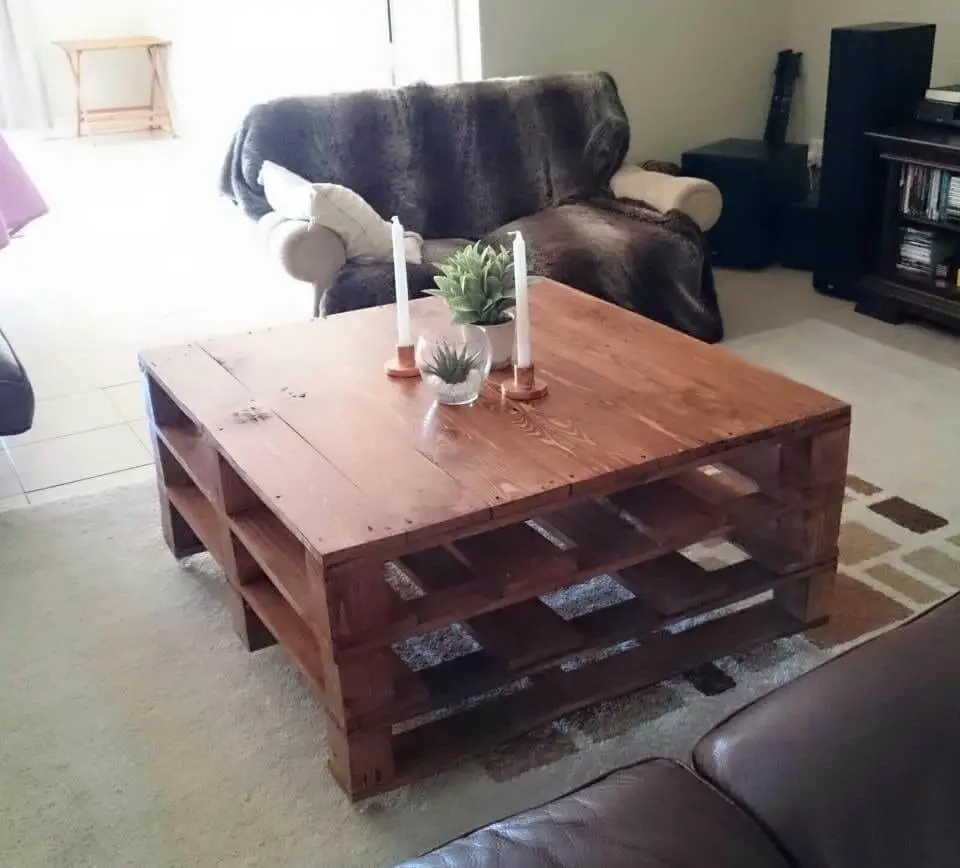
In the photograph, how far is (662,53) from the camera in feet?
14.7

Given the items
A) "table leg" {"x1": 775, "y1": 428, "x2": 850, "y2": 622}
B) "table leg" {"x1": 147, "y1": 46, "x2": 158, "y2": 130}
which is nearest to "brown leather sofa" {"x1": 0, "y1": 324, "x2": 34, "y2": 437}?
"table leg" {"x1": 775, "y1": 428, "x2": 850, "y2": 622}

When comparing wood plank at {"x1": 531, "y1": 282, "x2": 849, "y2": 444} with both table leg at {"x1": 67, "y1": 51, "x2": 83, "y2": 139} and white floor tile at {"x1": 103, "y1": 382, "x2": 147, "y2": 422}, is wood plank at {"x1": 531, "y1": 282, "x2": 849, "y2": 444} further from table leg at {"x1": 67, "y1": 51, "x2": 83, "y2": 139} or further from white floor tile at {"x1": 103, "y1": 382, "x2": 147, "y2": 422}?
table leg at {"x1": 67, "y1": 51, "x2": 83, "y2": 139}

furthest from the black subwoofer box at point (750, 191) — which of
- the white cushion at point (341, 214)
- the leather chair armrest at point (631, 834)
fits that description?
the leather chair armrest at point (631, 834)

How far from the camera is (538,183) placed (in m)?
3.83

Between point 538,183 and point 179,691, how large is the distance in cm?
243

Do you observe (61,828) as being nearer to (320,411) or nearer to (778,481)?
(320,411)

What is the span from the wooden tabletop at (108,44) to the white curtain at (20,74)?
0.70ft

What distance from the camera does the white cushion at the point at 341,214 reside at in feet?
10.1

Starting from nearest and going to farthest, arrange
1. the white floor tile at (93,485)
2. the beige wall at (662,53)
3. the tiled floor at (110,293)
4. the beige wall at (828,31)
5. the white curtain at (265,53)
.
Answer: the white floor tile at (93,485)
the tiled floor at (110,293)
the beige wall at (828,31)
the beige wall at (662,53)
the white curtain at (265,53)

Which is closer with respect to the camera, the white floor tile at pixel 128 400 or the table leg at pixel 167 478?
the table leg at pixel 167 478

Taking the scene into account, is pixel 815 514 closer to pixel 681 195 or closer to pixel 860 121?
pixel 681 195

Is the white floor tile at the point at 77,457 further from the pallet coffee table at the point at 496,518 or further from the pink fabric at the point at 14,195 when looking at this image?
the pink fabric at the point at 14,195

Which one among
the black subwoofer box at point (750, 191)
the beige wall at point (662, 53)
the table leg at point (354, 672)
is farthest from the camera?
the black subwoofer box at point (750, 191)

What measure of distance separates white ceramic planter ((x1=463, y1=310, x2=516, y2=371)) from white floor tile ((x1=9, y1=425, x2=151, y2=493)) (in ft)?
4.07
